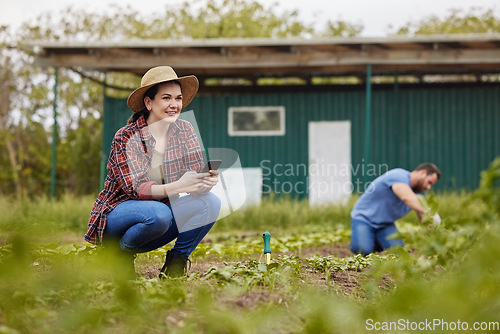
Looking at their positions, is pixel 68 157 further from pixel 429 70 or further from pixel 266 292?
pixel 266 292

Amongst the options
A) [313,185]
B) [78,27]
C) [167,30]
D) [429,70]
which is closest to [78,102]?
[78,27]

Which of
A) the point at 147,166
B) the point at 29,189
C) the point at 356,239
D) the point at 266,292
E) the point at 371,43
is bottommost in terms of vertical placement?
the point at 29,189

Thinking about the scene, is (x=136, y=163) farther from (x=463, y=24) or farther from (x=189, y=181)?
(x=463, y=24)

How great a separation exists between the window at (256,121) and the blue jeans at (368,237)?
6.91 m

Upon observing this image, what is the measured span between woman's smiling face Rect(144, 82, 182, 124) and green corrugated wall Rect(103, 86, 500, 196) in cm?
878

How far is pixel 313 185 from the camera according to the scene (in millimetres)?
12977

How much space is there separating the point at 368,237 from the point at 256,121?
7.32 meters

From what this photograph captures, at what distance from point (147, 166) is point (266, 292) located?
1257 millimetres

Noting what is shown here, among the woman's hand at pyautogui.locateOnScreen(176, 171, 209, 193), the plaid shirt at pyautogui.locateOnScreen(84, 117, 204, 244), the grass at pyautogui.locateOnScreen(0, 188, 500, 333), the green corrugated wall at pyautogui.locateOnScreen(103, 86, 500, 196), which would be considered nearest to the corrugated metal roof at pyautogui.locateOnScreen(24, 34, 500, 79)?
the green corrugated wall at pyautogui.locateOnScreen(103, 86, 500, 196)

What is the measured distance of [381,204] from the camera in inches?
250

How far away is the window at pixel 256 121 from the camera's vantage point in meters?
13.3

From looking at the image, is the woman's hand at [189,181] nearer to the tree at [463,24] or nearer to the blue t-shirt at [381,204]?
the blue t-shirt at [381,204]

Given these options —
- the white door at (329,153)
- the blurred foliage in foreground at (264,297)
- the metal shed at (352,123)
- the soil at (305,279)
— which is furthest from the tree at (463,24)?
the blurred foliage in foreground at (264,297)

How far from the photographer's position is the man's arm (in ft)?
19.1
